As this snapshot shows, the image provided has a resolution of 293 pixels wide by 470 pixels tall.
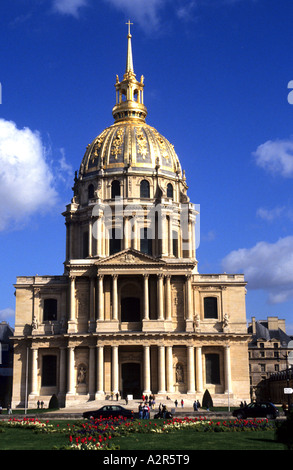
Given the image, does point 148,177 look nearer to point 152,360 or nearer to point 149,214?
point 149,214

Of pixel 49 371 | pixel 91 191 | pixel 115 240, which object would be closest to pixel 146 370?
pixel 49 371

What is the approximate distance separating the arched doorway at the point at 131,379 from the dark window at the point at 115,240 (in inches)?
587

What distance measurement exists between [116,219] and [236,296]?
1755 cm

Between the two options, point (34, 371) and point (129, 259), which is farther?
point (129, 259)

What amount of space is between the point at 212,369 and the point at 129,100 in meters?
40.0

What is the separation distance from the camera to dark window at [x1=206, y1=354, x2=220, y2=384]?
75.1m

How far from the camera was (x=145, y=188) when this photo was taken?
87.8 meters

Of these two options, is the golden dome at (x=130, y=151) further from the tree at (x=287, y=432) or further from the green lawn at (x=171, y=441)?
the tree at (x=287, y=432)

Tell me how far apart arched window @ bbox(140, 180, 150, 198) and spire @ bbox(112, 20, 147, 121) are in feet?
38.5

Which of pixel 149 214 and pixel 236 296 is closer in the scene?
pixel 236 296

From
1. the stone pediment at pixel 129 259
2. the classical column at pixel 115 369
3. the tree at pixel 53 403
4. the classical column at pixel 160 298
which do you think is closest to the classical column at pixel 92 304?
the stone pediment at pixel 129 259

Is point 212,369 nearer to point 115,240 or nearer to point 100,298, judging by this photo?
point 100,298
